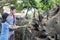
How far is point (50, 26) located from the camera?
3.27 metres

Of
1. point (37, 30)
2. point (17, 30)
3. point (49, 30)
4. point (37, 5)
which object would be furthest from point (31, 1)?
point (49, 30)

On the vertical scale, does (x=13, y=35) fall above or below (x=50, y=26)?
below

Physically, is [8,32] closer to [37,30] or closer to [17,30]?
[17,30]

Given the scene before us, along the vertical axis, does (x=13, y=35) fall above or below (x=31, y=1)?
below

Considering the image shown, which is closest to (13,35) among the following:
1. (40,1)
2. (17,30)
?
(17,30)

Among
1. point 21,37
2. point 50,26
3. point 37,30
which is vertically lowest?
point 21,37

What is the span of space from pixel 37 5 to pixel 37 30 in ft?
6.29

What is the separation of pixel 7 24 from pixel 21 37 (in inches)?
21.3

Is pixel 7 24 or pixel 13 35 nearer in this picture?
pixel 7 24

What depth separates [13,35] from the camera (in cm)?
479

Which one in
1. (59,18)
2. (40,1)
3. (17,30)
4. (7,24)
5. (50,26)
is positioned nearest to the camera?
(59,18)

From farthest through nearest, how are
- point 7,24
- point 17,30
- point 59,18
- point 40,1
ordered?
point 40,1, point 17,30, point 7,24, point 59,18

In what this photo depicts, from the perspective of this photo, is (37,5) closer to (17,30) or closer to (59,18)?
(17,30)

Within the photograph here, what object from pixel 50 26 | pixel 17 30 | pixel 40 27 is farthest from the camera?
pixel 17 30
